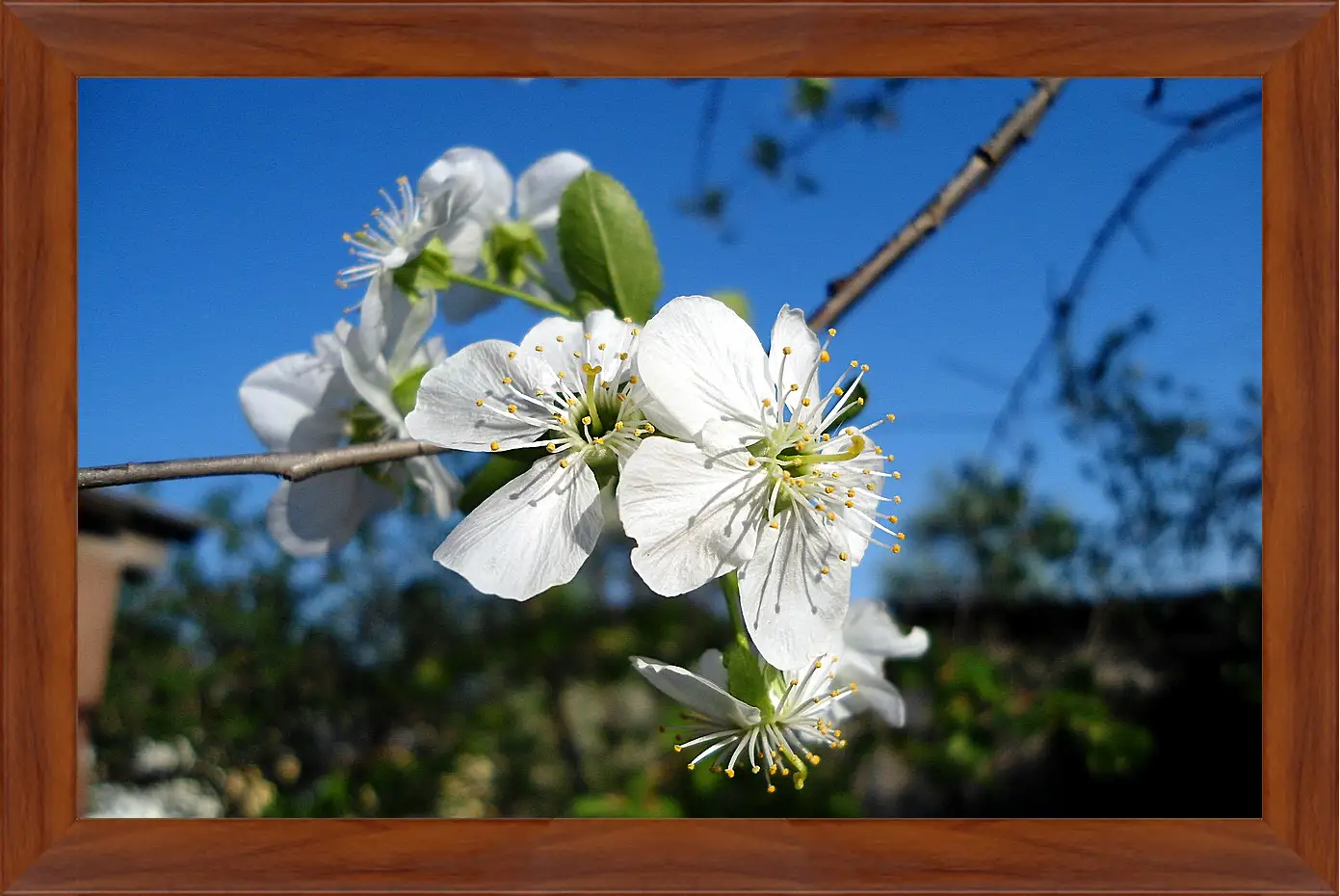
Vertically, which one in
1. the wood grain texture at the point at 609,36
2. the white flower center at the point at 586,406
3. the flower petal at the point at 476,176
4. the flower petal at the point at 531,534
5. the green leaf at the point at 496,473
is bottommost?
the flower petal at the point at 531,534

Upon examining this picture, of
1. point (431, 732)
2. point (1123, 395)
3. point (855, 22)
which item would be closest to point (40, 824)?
point (855, 22)

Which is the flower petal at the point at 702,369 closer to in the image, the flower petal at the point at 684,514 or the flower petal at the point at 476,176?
the flower petal at the point at 684,514

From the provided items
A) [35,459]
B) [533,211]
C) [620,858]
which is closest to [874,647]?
[620,858]

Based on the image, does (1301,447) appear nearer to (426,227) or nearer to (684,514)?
(684,514)

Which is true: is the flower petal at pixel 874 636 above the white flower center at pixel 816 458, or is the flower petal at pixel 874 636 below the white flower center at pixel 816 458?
below

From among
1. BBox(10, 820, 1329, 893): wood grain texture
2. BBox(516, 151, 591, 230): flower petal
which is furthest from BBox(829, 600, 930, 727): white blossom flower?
BBox(516, 151, 591, 230): flower petal

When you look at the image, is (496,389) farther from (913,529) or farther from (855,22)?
(913,529)

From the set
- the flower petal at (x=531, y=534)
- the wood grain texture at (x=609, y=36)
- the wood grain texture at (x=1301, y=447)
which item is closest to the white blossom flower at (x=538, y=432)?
the flower petal at (x=531, y=534)
